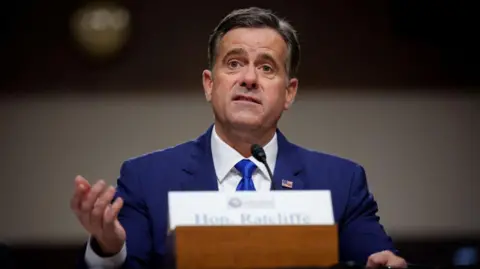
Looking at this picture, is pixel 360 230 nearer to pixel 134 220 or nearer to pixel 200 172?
pixel 200 172

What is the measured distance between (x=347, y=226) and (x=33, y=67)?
2.12 meters

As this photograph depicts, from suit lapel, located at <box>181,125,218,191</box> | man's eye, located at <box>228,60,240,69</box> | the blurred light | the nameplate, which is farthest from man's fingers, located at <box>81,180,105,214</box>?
the blurred light

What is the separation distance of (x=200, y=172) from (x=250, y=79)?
1.16 feet

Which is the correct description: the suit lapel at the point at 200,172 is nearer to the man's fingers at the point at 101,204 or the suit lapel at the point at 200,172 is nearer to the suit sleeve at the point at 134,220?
the suit sleeve at the point at 134,220

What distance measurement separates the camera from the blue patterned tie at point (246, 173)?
2.60 meters

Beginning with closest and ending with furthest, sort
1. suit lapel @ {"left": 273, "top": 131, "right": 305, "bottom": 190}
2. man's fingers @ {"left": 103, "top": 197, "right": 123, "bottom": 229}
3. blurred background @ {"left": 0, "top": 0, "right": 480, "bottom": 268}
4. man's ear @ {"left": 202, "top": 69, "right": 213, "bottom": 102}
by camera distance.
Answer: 1. man's fingers @ {"left": 103, "top": 197, "right": 123, "bottom": 229}
2. suit lapel @ {"left": 273, "top": 131, "right": 305, "bottom": 190}
3. man's ear @ {"left": 202, "top": 69, "right": 213, "bottom": 102}
4. blurred background @ {"left": 0, "top": 0, "right": 480, "bottom": 268}

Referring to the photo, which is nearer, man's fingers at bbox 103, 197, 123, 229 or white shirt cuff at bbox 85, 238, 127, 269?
man's fingers at bbox 103, 197, 123, 229

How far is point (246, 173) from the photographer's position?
8.64 ft

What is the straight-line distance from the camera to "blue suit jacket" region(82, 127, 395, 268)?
99.3 inches

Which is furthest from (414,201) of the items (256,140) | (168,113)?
(256,140)

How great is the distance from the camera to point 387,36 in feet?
13.8

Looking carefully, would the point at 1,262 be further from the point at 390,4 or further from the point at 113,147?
the point at 390,4

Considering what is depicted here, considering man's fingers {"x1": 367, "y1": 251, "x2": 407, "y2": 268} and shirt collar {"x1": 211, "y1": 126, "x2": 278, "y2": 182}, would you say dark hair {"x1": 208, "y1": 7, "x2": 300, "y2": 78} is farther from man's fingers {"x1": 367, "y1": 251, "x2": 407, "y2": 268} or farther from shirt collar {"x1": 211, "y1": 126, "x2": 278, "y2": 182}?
man's fingers {"x1": 367, "y1": 251, "x2": 407, "y2": 268}

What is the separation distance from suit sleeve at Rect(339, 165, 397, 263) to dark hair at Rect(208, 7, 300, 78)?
1.66 feet
